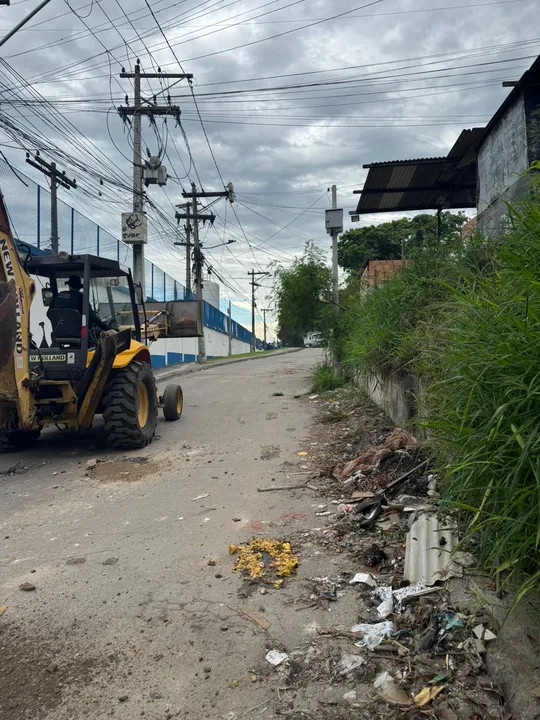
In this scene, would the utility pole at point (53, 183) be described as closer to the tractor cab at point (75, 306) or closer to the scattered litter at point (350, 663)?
the tractor cab at point (75, 306)

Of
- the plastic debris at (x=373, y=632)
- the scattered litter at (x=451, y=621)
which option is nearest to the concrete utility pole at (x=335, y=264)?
the plastic debris at (x=373, y=632)

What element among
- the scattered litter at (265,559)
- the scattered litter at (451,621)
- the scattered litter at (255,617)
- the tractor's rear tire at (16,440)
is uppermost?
the tractor's rear tire at (16,440)

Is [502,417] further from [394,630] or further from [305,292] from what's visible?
[305,292]

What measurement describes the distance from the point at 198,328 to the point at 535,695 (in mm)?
11138

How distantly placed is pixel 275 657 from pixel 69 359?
5.18 metres

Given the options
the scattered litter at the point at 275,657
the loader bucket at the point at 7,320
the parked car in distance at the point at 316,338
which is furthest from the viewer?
the parked car in distance at the point at 316,338

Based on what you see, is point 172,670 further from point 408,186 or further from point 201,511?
point 408,186

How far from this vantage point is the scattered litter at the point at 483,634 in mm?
2514

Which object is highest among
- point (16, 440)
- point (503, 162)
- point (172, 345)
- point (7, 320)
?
point (503, 162)

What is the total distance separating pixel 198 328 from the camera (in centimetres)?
1277

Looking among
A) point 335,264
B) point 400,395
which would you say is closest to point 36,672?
point 400,395

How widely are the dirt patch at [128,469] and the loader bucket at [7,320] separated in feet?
5.48

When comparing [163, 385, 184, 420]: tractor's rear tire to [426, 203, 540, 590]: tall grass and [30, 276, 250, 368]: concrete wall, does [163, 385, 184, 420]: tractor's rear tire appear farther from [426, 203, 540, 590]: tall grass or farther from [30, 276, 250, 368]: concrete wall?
[426, 203, 540, 590]: tall grass

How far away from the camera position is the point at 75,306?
25.3 ft
